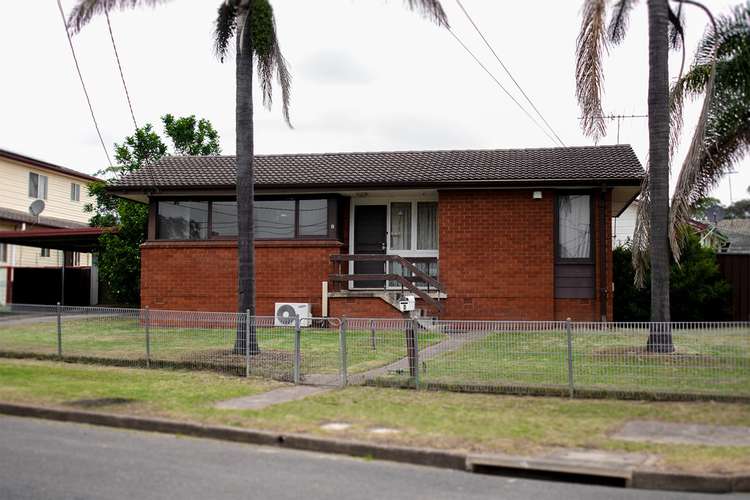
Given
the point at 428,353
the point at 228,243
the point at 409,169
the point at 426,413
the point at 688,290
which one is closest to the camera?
the point at 426,413

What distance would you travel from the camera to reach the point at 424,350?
12867mm

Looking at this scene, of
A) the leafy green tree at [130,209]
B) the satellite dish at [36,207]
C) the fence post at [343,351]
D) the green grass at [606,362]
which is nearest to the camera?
the green grass at [606,362]

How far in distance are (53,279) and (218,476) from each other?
88.5 feet

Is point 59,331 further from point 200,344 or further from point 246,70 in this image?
point 246,70

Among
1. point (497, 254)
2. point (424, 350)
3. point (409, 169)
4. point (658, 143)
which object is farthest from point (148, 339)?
point (409, 169)

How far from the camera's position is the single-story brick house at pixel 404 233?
19875 mm

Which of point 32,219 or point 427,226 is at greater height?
point 32,219

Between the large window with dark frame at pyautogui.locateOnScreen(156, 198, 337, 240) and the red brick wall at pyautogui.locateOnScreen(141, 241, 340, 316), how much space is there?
46cm

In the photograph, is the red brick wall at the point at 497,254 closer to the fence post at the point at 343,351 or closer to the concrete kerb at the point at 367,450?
the fence post at the point at 343,351

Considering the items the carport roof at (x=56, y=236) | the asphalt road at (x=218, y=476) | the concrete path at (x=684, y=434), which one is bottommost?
the asphalt road at (x=218, y=476)

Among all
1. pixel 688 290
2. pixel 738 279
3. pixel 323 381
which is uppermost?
pixel 738 279

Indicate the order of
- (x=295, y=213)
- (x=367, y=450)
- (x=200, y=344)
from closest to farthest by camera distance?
(x=367, y=450)
(x=200, y=344)
(x=295, y=213)

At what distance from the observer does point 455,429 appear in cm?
866

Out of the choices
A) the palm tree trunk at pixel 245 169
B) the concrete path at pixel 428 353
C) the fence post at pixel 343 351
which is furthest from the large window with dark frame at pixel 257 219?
the fence post at pixel 343 351
